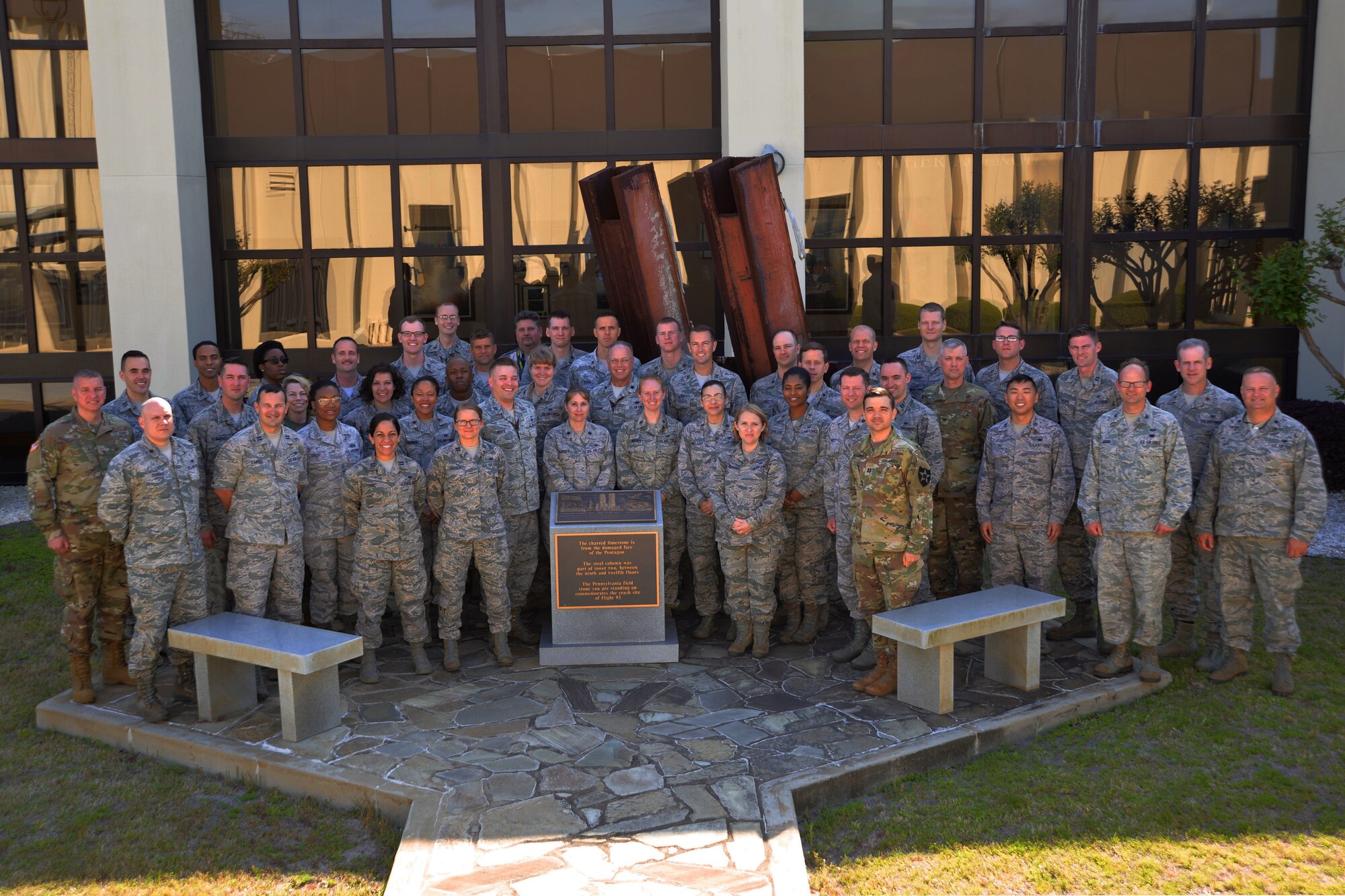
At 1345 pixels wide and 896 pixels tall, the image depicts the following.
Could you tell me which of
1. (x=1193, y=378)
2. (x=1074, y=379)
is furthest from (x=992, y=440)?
(x=1193, y=378)

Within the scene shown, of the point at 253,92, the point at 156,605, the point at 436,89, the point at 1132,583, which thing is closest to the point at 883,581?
the point at 1132,583

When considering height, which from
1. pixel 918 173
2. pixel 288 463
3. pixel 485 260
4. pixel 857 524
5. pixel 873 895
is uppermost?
pixel 918 173

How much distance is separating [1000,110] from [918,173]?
1114 mm

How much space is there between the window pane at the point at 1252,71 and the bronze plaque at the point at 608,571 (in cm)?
878

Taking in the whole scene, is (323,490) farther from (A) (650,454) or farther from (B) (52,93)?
(B) (52,93)

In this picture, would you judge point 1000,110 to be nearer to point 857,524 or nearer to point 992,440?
point 992,440

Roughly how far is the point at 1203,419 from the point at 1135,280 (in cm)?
550

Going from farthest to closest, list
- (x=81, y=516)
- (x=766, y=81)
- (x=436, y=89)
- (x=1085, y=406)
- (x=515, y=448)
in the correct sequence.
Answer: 1. (x=436, y=89)
2. (x=766, y=81)
3. (x=515, y=448)
4. (x=1085, y=406)
5. (x=81, y=516)

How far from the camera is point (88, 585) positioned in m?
6.61

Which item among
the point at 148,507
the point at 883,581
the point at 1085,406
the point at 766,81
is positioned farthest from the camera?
the point at 766,81

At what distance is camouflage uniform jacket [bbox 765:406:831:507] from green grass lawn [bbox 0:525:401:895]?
3580 millimetres

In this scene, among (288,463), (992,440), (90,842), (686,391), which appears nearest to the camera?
(90,842)

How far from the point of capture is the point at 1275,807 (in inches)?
209

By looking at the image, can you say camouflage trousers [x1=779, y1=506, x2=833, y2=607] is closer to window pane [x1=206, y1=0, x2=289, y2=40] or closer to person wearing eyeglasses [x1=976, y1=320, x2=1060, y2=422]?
person wearing eyeglasses [x1=976, y1=320, x2=1060, y2=422]
